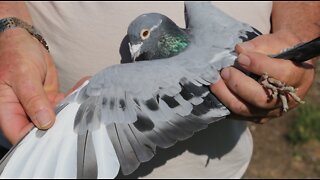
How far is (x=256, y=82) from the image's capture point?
6.89 ft

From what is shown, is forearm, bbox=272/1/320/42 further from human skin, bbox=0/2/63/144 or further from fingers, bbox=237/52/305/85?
human skin, bbox=0/2/63/144

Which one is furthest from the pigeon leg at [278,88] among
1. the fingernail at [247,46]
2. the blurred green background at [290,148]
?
the blurred green background at [290,148]

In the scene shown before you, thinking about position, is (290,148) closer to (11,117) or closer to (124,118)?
(124,118)

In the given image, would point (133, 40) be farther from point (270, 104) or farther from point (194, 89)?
point (270, 104)

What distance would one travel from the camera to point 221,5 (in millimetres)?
2598

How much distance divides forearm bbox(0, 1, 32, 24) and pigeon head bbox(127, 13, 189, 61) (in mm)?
499

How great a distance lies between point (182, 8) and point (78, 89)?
700mm

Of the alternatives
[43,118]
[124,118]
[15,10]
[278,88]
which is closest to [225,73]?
[278,88]

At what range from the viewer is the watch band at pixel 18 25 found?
2.42 metres

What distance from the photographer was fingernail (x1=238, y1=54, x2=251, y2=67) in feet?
6.73

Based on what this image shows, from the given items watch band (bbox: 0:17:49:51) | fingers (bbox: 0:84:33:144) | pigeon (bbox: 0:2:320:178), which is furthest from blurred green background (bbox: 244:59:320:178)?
fingers (bbox: 0:84:33:144)

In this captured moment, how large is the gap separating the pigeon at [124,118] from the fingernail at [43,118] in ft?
0.14

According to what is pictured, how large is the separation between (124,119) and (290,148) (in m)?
2.68

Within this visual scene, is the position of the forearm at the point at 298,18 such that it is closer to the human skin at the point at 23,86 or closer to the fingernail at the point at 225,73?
the fingernail at the point at 225,73
